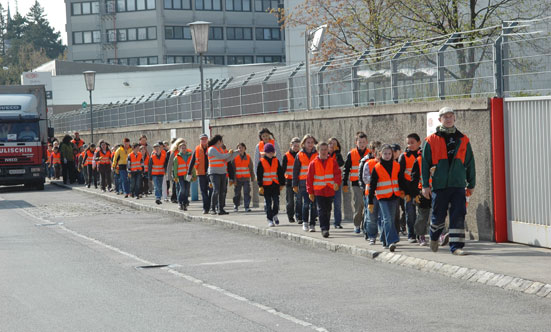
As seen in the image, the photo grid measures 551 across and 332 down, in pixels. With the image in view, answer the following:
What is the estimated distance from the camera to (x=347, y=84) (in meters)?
19.9

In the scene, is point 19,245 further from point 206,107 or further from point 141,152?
point 206,107

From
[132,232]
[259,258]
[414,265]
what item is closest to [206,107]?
[132,232]

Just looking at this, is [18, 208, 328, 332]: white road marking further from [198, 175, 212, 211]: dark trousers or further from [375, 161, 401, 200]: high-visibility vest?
[198, 175, 212, 211]: dark trousers

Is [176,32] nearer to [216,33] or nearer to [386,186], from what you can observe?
[216,33]

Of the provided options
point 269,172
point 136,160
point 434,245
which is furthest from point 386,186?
point 136,160

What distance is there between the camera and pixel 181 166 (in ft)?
78.2

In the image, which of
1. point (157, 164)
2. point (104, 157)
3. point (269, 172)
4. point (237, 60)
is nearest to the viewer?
point (269, 172)

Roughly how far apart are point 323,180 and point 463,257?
3.73 m

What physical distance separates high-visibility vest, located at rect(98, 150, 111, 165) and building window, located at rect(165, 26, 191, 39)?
2495 inches

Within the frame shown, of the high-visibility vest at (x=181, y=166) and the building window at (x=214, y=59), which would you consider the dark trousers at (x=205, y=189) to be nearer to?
the high-visibility vest at (x=181, y=166)

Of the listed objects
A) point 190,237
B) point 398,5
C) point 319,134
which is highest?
point 398,5

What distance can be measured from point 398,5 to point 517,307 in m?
23.6

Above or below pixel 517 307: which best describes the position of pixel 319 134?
above

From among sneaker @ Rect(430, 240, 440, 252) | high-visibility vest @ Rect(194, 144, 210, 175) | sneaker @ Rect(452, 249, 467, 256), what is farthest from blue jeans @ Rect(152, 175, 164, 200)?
sneaker @ Rect(452, 249, 467, 256)
